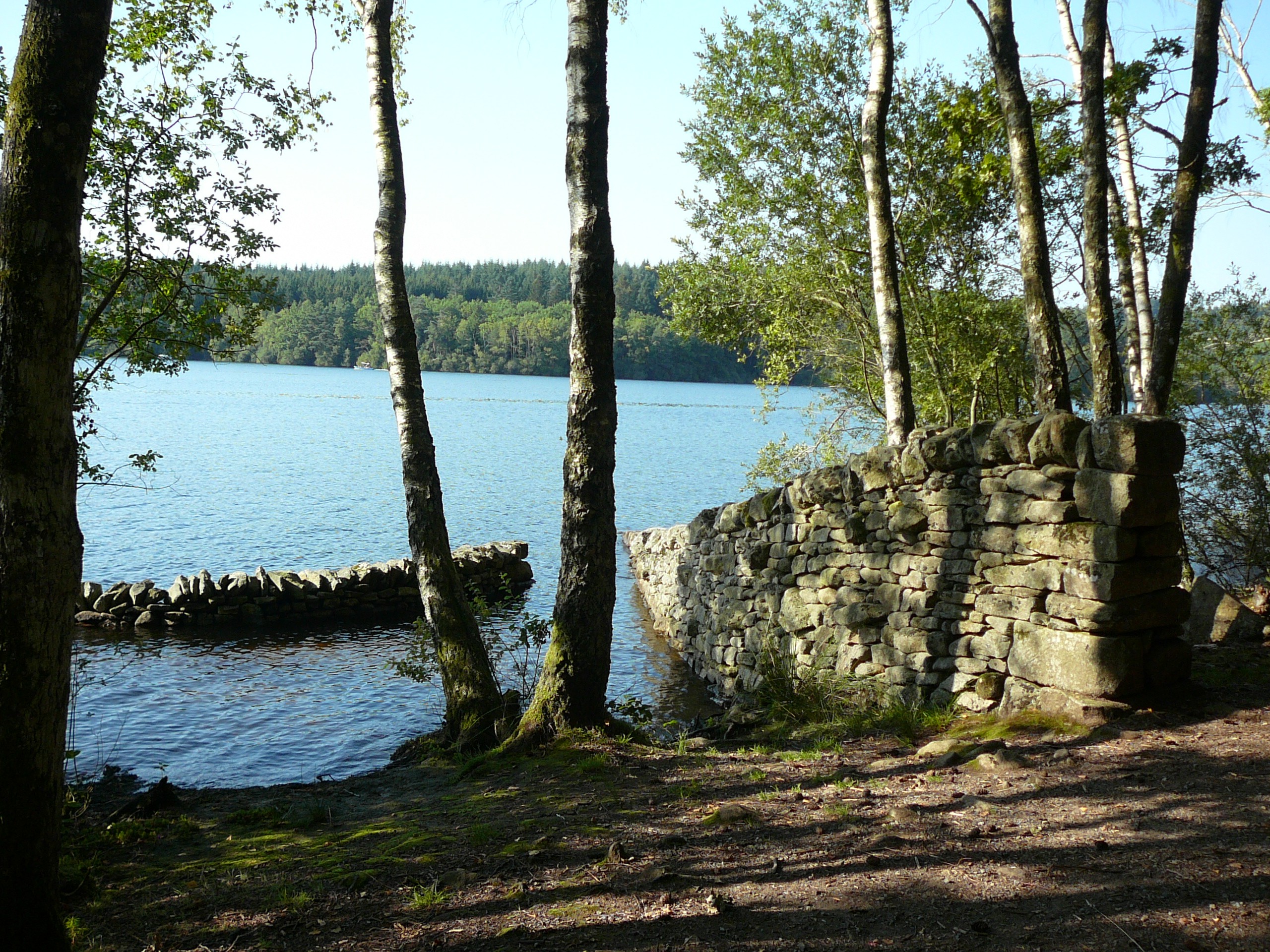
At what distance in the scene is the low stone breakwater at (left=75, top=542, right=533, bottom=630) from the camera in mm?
14914

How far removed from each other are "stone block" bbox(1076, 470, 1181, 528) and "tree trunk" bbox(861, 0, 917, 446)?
3368mm

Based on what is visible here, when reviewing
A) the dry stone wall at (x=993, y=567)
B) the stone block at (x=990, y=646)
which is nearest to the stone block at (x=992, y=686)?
the dry stone wall at (x=993, y=567)

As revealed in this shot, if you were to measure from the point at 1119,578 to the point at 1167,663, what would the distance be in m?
0.90

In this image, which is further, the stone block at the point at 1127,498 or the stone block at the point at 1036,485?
the stone block at the point at 1036,485

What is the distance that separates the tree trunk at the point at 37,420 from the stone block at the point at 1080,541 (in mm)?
5835

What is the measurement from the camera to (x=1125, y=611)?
5.78 meters

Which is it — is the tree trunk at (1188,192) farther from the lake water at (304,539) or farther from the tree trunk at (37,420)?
the tree trunk at (37,420)

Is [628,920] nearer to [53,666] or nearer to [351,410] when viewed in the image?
[53,666]

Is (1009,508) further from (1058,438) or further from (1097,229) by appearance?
(1097,229)

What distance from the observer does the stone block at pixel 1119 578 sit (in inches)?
226

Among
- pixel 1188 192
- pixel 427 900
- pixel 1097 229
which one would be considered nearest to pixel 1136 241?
pixel 1188 192

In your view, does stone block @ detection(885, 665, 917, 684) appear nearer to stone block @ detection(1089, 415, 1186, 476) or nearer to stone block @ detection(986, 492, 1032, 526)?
A: stone block @ detection(986, 492, 1032, 526)

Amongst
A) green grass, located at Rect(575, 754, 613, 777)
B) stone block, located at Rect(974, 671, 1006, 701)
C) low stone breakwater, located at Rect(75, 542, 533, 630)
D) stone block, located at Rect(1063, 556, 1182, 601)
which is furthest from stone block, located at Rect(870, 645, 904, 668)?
low stone breakwater, located at Rect(75, 542, 533, 630)

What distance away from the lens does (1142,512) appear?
5.71 metres
